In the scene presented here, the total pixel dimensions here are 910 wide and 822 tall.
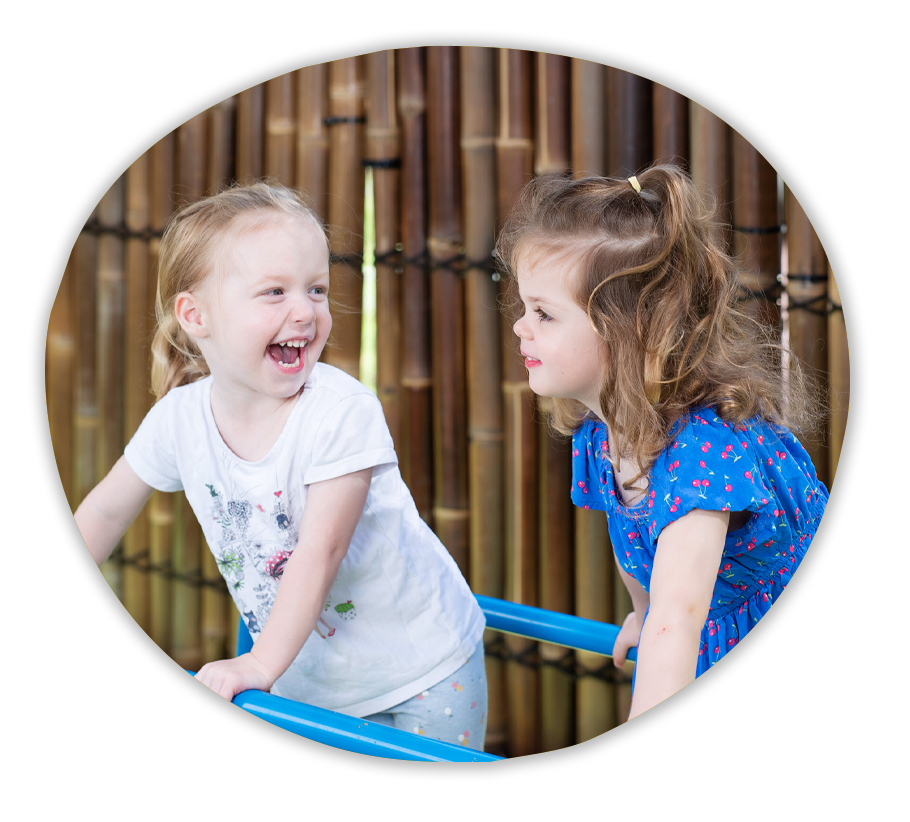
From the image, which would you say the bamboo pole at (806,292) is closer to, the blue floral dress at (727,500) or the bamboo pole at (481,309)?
the blue floral dress at (727,500)

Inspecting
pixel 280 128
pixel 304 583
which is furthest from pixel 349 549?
pixel 280 128

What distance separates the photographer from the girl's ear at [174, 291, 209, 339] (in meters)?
0.67

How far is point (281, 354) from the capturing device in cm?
66

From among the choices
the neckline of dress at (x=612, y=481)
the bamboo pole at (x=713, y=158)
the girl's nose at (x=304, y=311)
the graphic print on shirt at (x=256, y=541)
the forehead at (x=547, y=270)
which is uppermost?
the bamboo pole at (x=713, y=158)

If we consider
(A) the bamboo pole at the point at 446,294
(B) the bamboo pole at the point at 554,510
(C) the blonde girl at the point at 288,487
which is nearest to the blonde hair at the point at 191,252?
(C) the blonde girl at the point at 288,487

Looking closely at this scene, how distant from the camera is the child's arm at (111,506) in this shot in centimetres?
74

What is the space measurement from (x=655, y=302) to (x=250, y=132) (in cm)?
38

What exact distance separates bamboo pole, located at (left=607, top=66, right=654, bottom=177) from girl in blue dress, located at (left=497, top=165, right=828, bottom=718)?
0.13 feet

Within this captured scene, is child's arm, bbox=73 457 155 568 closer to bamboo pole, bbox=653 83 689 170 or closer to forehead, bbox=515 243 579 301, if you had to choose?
forehead, bbox=515 243 579 301

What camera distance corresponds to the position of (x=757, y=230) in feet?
2.27

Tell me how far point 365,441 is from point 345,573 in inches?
4.6

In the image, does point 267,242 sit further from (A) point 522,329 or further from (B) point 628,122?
(B) point 628,122

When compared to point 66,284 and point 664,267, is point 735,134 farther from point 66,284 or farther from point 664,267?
point 66,284

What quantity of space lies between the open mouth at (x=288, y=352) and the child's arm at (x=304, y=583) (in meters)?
0.10
